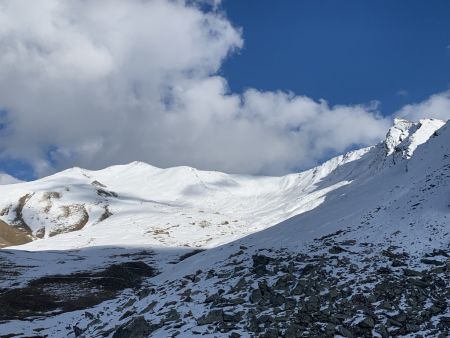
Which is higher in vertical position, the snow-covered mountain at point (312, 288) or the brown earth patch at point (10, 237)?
the brown earth patch at point (10, 237)

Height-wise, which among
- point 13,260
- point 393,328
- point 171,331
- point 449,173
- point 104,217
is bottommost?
point 393,328

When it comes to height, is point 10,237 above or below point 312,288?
above

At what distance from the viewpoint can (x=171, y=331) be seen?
24922 mm

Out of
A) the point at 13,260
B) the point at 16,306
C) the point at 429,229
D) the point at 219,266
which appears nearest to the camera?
the point at 429,229

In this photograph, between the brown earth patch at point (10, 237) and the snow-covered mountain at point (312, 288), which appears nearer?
the snow-covered mountain at point (312, 288)

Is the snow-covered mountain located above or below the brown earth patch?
below

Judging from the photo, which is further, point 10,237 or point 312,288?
point 10,237

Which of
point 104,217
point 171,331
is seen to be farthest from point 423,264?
point 104,217

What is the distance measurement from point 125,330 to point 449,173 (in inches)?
1218

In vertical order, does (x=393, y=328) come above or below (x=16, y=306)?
below

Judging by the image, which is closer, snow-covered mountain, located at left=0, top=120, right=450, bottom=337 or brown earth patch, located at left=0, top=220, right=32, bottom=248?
snow-covered mountain, located at left=0, top=120, right=450, bottom=337

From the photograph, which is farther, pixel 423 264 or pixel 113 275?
pixel 113 275

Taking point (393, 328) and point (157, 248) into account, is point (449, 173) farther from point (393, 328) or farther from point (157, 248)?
point (157, 248)

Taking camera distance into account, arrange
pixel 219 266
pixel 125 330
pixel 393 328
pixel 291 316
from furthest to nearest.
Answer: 1. pixel 219 266
2. pixel 125 330
3. pixel 291 316
4. pixel 393 328
